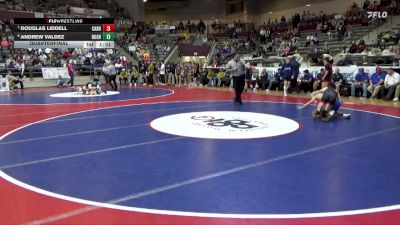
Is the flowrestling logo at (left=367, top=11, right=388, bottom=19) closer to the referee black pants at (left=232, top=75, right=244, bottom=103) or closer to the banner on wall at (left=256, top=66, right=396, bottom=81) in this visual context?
the banner on wall at (left=256, top=66, right=396, bottom=81)

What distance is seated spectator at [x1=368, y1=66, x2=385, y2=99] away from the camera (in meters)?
13.4

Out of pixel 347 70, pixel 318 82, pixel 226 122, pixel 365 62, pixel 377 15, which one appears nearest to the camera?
pixel 226 122

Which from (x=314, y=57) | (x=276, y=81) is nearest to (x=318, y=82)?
(x=276, y=81)

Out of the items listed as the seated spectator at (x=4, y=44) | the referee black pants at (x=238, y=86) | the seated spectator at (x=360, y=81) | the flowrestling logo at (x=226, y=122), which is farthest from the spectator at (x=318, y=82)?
the seated spectator at (x=4, y=44)

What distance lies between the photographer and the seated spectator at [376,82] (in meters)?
13.4

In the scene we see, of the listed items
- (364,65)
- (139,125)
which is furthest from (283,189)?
(364,65)

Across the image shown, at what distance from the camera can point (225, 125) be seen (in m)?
8.09

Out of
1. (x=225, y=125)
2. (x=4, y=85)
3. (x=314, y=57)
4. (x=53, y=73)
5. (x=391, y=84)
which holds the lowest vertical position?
(x=225, y=125)

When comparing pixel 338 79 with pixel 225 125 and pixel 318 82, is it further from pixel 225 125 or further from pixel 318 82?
pixel 225 125

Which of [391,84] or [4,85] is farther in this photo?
[4,85]

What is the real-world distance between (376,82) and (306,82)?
2.98 metres
